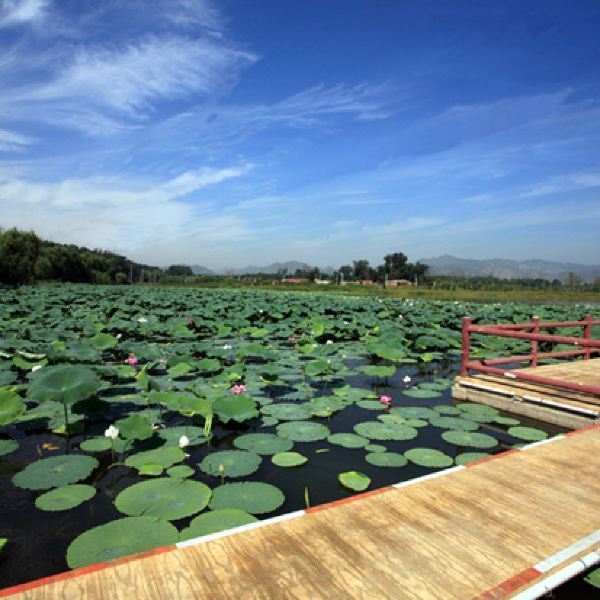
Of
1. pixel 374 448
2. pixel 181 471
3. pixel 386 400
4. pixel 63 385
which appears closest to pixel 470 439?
pixel 374 448

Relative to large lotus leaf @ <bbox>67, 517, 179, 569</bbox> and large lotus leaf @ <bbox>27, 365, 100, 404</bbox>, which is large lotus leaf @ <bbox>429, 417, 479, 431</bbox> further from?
large lotus leaf @ <bbox>27, 365, 100, 404</bbox>

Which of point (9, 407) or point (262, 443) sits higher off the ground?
point (9, 407)

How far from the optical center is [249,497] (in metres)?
2.67

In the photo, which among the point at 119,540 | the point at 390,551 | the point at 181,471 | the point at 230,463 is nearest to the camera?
the point at 390,551

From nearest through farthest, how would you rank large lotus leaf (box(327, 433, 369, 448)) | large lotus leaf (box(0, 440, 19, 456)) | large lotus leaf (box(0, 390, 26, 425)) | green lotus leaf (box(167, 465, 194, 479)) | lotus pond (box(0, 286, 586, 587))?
lotus pond (box(0, 286, 586, 587)), green lotus leaf (box(167, 465, 194, 479)), large lotus leaf (box(0, 440, 19, 456)), large lotus leaf (box(0, 390, 26, 425)), large lotus leaf (box(327, 433, 369, 448))

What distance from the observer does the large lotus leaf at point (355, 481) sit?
287 cm

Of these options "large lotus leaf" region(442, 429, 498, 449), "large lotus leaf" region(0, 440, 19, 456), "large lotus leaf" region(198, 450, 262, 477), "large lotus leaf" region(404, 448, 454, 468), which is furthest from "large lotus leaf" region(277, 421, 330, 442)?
"large lotus leaf" region(0, 440, 19, 456)

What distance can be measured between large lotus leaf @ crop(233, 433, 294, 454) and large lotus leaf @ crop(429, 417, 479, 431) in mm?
1559

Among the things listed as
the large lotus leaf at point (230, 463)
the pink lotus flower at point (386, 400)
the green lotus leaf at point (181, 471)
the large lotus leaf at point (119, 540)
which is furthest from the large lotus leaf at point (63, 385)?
the pink lotus flower at point (386, 400)

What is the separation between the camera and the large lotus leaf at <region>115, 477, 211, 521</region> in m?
2.47

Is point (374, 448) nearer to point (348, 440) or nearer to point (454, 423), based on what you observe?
point (348, 440)

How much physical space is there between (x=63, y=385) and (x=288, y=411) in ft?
6.93

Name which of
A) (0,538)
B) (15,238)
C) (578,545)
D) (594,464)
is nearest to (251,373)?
(0,538)

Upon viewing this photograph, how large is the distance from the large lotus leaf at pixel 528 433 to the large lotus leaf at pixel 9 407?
173 inches
